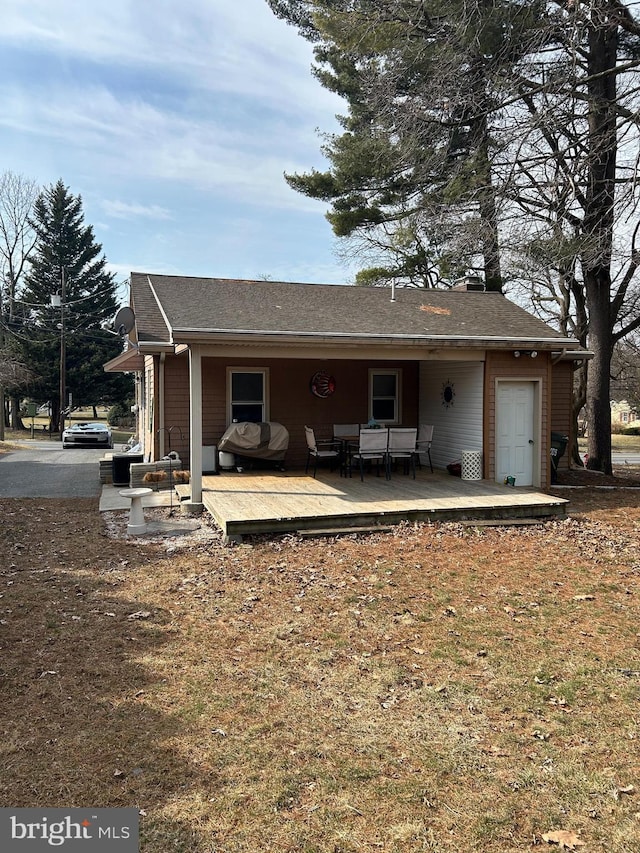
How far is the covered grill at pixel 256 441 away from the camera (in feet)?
36.9

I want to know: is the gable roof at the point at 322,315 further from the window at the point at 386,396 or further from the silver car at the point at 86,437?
the silver car at the point at 86,437

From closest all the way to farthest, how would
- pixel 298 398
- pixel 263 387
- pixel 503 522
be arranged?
pixel 503 522 → pixel 263 387 → pixel 298 398

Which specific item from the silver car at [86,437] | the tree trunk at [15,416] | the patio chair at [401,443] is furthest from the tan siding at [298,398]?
the tree trunk at [15,416]

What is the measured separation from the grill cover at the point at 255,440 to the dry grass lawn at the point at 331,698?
181 inches

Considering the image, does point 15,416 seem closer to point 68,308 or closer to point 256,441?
point 68,308

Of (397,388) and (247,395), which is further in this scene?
(397,388)

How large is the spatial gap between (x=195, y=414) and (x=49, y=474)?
311 inches

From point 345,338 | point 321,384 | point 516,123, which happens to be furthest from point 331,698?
point 516,123

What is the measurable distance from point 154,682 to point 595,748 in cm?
272

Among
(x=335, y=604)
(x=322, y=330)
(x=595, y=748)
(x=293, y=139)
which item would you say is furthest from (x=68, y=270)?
(x=595, y=748)

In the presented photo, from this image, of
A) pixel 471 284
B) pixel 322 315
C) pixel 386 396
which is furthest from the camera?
pixel 471 284

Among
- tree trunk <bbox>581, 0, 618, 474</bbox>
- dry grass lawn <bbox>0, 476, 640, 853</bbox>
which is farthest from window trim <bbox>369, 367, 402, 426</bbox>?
dry grass lawn <bbox>0, 476, 640, 853</bbox>

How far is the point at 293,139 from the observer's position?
17.1 metres

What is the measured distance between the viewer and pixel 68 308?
113ft
